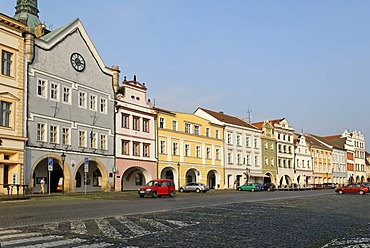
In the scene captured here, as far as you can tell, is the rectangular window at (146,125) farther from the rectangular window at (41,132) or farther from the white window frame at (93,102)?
the rectangular window at (41,132)

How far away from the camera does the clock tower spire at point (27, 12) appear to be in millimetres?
→ 59688

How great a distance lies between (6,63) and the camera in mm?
37344

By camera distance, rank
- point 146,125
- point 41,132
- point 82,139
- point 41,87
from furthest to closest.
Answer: point 146,125 → point 82,139 → point 41,87 → point 41,132

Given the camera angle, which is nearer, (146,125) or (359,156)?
(146,125)

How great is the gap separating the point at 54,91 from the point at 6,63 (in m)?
6.27

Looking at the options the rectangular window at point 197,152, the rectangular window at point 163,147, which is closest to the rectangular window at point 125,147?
the rectangular window at point 163,147

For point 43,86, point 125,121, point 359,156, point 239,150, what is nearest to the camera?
point 43,86

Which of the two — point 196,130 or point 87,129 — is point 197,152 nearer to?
point 196,130

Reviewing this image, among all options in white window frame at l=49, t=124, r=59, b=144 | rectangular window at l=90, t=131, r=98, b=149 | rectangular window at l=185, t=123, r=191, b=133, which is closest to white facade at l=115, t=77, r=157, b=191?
rectangular window at l=90, t=131, r=98, b=149

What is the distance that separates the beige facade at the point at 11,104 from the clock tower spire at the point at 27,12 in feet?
73.9

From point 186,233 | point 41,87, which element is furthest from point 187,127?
point 186,233

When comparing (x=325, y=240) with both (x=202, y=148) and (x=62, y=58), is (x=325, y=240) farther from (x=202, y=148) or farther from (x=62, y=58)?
(x=202, y=148)

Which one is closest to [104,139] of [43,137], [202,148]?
[43,137]

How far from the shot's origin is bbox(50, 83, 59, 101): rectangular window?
1668 inches
